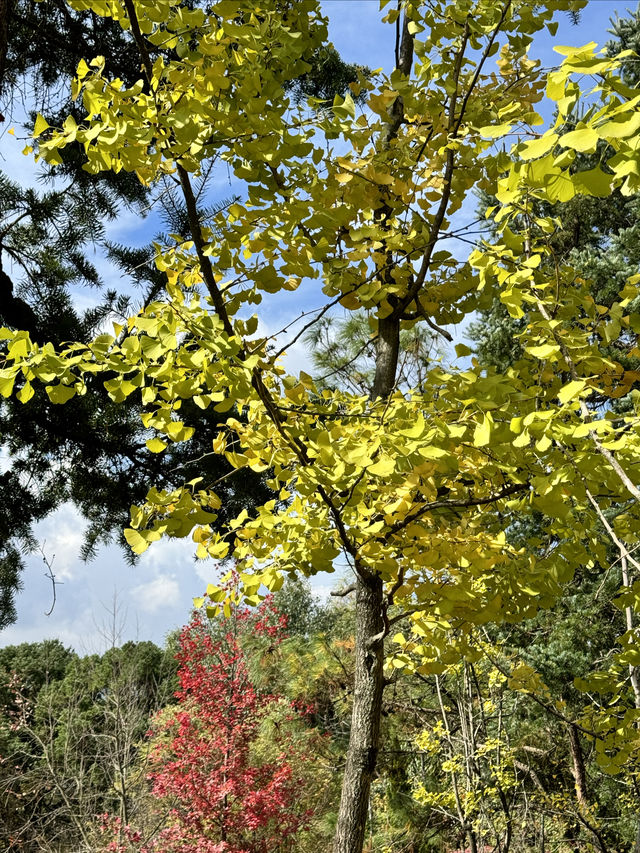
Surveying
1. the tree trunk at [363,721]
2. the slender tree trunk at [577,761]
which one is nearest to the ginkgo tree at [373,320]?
the tree trunk at [363,721]

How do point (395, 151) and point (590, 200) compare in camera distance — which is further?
point (590, 200)

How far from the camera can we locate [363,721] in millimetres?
1929

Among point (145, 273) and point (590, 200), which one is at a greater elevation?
point (590, 200)

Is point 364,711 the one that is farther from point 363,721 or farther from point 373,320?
point 373,320

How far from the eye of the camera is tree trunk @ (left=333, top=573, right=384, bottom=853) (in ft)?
6.11

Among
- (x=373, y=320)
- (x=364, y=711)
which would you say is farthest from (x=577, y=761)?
(x=373, y=320)

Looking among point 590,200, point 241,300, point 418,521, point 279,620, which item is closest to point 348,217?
point 241,300

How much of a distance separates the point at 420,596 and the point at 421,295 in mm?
931

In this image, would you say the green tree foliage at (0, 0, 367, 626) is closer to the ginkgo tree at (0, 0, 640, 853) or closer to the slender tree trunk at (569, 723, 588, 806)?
the ginkgo tree at (0, 0, 640, 853)

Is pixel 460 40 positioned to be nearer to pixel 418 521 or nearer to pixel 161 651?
pixel 418 521

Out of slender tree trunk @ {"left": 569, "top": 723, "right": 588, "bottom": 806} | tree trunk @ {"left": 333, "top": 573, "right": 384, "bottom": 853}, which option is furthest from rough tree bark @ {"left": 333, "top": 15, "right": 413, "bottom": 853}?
slender tree trunk @ {"left": 569, "top": 723, "right": 588, "bottom": 806}

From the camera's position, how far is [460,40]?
1.76 m

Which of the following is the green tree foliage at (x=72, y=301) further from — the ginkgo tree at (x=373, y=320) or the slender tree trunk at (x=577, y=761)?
the slender tree trunk at (x=577, y=761)

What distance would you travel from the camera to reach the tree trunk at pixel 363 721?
186 centimetres
